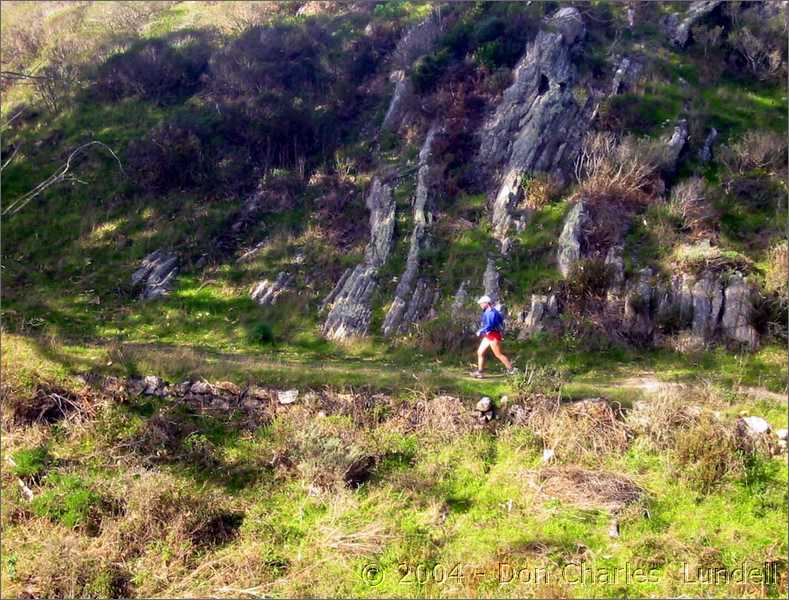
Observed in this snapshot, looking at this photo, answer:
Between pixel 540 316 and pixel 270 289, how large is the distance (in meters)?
6.34

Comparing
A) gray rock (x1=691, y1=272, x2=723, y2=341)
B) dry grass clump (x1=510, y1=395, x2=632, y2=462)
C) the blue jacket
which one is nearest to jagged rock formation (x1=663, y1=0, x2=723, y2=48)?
gray rock (x1=691, y1=272, x2=723, y2=341)

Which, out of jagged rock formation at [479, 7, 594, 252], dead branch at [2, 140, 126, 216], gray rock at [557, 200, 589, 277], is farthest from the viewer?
jagged rock formation at [479, 7, 594, 252]

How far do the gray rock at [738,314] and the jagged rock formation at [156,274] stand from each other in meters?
12.2

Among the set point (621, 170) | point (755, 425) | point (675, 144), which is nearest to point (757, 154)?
point (675, 144)

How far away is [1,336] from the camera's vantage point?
436 inches

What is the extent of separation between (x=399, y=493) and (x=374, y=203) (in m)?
8.80

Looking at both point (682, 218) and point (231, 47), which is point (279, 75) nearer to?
point (231, 47)

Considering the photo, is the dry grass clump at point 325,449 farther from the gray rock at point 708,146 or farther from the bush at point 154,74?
the bush at point 154,74

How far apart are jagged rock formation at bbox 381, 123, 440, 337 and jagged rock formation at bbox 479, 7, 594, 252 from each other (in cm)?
165

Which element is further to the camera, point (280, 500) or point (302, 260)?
point (302, 260)

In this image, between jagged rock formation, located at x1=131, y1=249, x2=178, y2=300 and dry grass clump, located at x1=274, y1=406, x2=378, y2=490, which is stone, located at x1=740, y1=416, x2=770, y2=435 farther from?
jagged rock formation, located at x1=131, y1=249, x2=178, y2=300

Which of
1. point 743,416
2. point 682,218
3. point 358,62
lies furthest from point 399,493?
point 358,62

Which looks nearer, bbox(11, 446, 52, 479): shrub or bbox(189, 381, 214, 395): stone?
bbox(11, 446, 52, 479): shrub

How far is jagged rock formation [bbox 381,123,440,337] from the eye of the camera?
12.5 metres
